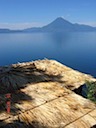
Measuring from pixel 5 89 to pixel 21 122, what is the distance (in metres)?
3.78

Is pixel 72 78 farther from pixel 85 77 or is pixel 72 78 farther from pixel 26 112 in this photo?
pixel 26 112

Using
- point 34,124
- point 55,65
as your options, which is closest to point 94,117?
point 34,124

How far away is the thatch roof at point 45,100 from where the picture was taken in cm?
1107

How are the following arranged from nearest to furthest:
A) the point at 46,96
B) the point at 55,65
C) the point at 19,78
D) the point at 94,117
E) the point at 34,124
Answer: the point at 34,124 < the point at 94,117 < the point at 46,96 < the point at 19,78 < the point at 55,65

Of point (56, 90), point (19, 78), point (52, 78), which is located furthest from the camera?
point (52, 78)

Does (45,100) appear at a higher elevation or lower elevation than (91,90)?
higher

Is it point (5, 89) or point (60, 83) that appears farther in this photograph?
point (60, 83)

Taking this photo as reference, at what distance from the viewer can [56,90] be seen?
47.7 ft

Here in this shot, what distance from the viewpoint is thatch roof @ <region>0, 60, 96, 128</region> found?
11.1m

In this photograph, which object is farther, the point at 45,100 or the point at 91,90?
the point at 91,90

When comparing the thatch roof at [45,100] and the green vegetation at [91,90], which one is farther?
the green vegetation at [91,90]

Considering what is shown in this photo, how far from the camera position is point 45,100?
13.1 metres

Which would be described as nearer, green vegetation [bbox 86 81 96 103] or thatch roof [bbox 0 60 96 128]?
thatch roof [bbox 0 60 96 128]

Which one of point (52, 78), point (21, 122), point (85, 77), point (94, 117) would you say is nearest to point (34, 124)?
point (21, 122)
